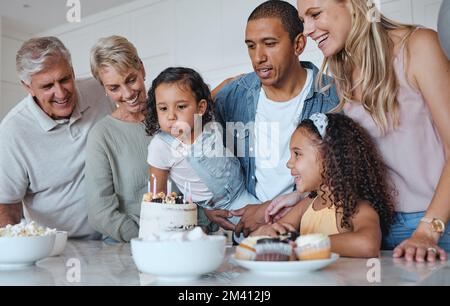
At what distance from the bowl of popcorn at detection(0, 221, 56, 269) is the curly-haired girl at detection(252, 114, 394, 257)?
0.46 meters

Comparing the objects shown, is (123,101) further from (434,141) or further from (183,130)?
(434,141)

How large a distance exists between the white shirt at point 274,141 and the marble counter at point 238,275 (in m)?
0.56

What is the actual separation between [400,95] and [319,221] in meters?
0.38

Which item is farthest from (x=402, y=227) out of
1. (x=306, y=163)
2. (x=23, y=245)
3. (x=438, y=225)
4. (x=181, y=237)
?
(x=23, y=245)

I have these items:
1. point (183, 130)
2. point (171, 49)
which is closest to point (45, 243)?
point (183, 130)

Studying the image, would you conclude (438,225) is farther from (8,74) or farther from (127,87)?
(8,74)

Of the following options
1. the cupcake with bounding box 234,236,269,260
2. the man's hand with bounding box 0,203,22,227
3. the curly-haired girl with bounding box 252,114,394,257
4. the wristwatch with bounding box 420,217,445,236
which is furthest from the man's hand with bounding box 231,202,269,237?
the man's hand with bounding box 0,203,22,227

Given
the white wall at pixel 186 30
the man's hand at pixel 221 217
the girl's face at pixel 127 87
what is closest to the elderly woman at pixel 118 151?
the girl's face at pixel 127 87

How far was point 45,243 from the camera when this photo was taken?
83cm

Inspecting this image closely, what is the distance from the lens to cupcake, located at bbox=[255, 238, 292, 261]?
2.30 feet

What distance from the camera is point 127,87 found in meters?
1.59

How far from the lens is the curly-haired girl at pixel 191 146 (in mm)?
1452

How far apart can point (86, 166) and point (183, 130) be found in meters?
0.38

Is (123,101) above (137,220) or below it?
above
